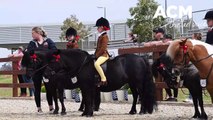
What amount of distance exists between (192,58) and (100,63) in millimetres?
2664

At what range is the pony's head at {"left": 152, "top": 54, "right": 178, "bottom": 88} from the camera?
8.93m

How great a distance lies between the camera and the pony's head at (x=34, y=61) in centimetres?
1111

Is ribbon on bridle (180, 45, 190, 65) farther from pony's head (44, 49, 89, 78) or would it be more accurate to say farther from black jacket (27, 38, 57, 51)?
black jacket (27, 38, 57, 51)

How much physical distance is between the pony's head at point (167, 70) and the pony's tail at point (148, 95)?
1.00ft

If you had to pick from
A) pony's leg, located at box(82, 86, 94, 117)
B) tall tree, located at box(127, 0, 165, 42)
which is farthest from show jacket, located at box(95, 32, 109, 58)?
tall tree, located at box(127, 0, 165, 42)

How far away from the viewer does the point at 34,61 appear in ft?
36.5

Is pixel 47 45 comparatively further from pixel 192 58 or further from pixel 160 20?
pixel 160 20

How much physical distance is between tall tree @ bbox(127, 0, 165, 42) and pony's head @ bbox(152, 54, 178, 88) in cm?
3522

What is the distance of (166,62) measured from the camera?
9000 mm

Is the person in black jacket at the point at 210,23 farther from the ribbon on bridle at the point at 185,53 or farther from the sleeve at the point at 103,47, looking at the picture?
the sleeve at the point at 103,47

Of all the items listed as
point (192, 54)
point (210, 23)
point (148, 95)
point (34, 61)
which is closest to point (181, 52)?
point (192, 54)

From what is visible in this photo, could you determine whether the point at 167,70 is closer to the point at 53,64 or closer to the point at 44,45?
the point at 53,64

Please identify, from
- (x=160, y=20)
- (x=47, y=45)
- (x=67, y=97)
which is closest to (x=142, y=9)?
(x=160, y=20)

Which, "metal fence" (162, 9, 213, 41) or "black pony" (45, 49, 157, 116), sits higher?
"metal fence" (162, 9, 213, 41)
